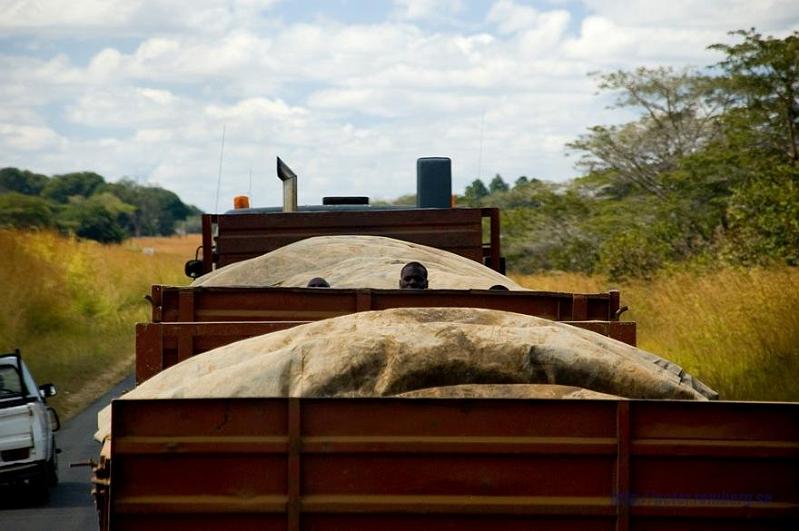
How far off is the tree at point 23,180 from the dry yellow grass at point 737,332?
9624 cm

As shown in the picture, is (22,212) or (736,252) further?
(22,212)

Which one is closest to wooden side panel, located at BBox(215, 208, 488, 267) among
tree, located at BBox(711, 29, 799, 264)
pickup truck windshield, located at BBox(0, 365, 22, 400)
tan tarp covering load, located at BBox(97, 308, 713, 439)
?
pickup truck windshield, located at BBox(0, 365, 22, 400)

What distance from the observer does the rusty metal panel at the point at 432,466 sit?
218 inches

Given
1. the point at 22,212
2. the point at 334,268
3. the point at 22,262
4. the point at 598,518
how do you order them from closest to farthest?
the point at 598,518
the point at 334,268
the point at 22,262
the point at 22,212

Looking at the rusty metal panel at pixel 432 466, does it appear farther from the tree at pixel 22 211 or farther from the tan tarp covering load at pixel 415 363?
the tree at pixel 22 211

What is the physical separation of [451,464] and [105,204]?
4397 inches

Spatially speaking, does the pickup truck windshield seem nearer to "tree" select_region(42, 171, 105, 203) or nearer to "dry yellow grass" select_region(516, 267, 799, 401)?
"dry yellow grass" select_region(516, 267, 799, 401)

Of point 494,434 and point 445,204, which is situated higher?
point 445,204

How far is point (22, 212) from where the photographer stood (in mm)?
54156

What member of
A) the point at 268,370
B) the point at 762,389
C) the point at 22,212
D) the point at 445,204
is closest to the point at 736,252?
the point at 762,389

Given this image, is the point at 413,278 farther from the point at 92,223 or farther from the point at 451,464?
the point at 92,223

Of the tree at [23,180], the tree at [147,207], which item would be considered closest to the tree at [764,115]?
the tree at [23,180]

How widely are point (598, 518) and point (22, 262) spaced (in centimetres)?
2574

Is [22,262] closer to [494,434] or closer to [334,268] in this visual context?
[334,268]
